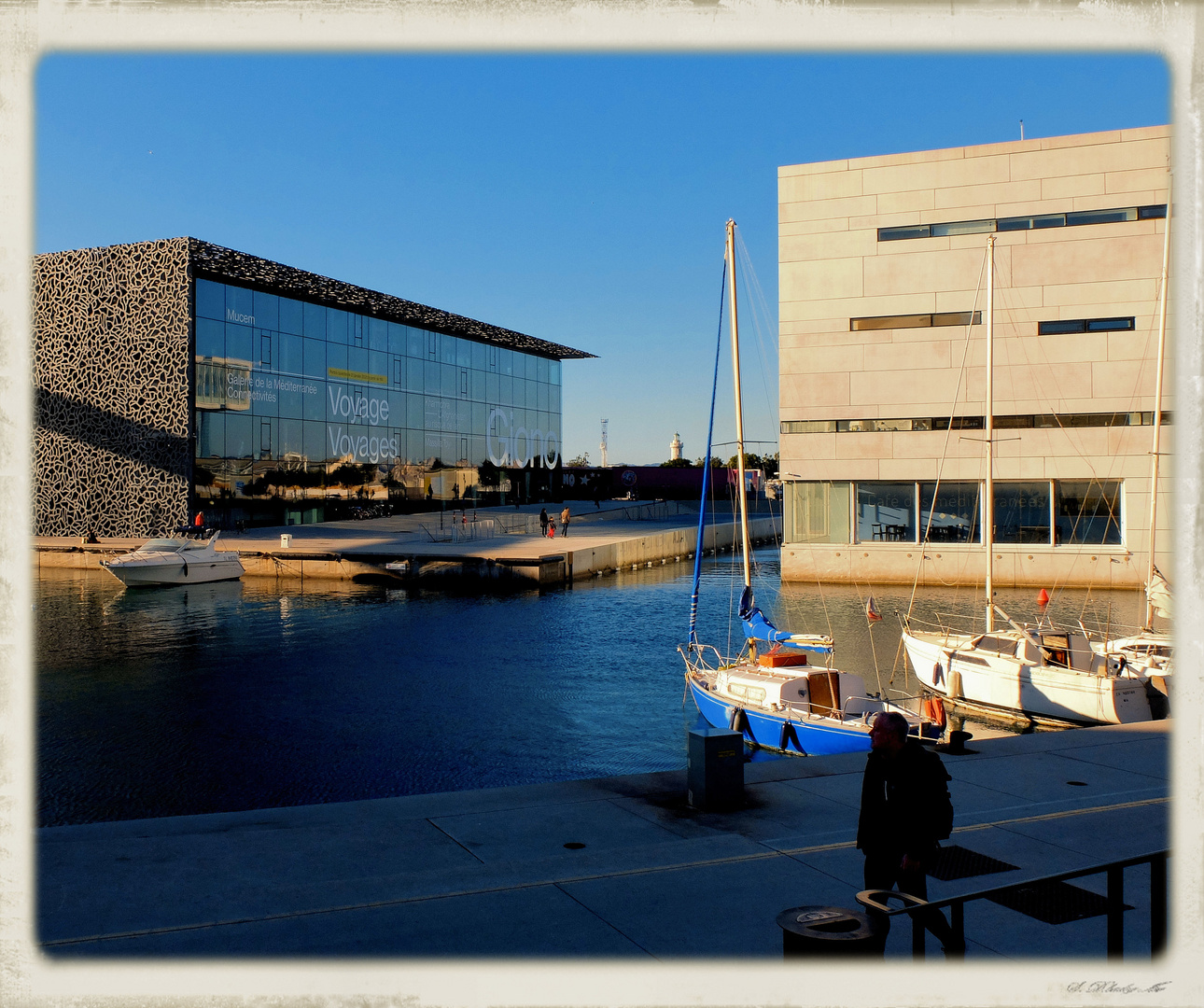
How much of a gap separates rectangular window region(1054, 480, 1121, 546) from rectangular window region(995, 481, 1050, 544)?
2.00 ft

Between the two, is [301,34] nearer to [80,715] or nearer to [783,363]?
[80,715]

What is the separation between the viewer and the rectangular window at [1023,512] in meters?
39.1

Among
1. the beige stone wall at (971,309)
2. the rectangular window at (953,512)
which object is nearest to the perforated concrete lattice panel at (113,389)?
the beige stone wall at (971,309)

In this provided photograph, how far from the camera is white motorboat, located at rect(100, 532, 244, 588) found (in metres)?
41.0

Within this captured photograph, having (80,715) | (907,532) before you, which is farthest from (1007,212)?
(80,715)

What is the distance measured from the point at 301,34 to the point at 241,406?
5232 centimetres

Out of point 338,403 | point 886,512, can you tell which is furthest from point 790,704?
point 338,403

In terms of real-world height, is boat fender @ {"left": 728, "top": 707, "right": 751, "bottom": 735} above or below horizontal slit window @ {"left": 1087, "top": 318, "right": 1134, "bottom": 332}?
below

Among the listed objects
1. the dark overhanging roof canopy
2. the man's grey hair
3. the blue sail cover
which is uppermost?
the dark overhanging roof canopy

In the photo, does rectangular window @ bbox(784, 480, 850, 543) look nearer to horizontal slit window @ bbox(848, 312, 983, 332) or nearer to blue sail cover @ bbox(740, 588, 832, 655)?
horizontal slit window @ bbox(848, 312, 983, 332)

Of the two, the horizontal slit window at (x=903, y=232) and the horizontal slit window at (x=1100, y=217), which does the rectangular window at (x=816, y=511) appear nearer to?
the horizontal slit window at (x=903, y=232)

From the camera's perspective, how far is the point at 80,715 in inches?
778

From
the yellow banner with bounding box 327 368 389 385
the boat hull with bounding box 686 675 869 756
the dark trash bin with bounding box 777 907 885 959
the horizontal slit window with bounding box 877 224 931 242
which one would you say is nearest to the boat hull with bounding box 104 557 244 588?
the yellow banner with bounding box 327 368 389 385

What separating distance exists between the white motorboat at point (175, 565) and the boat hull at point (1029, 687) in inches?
1248
